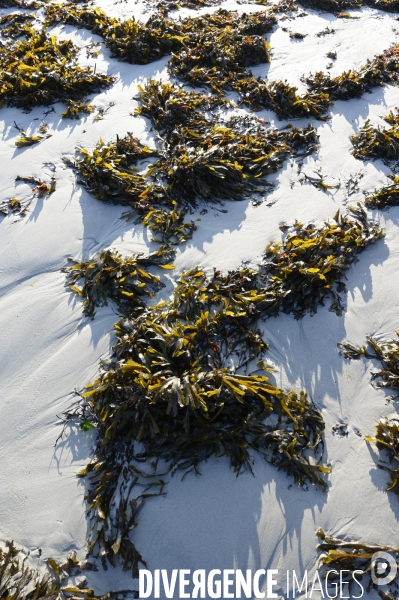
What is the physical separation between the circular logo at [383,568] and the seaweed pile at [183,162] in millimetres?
2539

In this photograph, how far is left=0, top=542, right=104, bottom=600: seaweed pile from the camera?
197cm

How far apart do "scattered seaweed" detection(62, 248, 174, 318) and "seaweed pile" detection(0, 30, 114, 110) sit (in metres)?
2.85

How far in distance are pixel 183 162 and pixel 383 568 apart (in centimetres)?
341

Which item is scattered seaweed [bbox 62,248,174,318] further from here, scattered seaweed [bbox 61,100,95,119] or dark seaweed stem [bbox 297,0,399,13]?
dark seaweed stem [bbox 297,0,399,13]

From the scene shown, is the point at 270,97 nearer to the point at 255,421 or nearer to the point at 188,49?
the point at 188,49

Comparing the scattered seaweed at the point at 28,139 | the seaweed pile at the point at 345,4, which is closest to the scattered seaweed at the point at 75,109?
the scattered seaweed at the point at 28,139

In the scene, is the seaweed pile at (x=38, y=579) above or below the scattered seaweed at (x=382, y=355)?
below

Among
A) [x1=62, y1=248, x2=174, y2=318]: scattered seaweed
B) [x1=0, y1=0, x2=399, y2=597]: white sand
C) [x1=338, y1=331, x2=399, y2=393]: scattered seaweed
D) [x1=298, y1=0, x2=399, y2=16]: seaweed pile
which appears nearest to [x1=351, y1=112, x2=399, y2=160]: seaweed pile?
[x1=0, y1=0, x2=399, y2=597]: white sand

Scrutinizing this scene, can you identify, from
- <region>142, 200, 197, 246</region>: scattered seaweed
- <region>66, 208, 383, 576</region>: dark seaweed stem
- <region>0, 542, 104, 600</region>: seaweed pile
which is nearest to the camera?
<region>0, 542, 104, 600</region>: seaweed pile

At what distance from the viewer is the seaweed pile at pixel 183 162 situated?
382 cm

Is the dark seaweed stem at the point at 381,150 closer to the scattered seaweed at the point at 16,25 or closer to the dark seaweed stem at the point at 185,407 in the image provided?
the dark seaweed stem at the point at 185,407

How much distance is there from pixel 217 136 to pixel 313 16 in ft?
14.3

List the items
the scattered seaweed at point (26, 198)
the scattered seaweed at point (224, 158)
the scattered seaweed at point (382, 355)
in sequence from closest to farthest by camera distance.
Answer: the scattered seaweed at point (382, 355)
the scattered seaweed at point (26, 198)
the scattered seaweed at point (224, 158)

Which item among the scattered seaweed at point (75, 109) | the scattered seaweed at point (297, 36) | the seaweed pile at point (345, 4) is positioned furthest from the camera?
the seaweed pile at point (345, 4)
